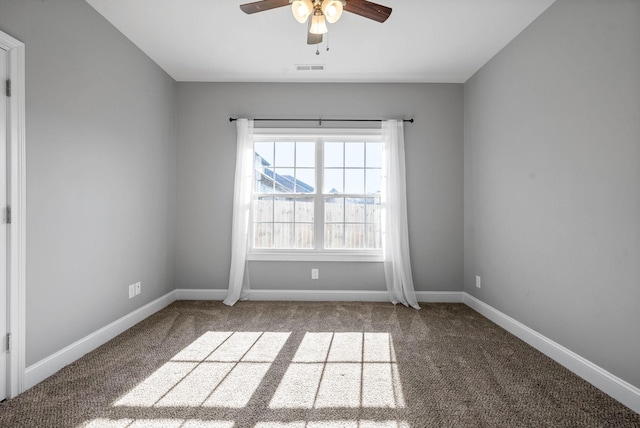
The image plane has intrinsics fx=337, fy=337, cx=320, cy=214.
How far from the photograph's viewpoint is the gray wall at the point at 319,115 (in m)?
4.11

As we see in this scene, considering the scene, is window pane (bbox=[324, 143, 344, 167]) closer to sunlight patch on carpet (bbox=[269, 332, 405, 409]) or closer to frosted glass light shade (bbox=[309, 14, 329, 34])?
frosted glass light shade (bbox=[309, 14, 329, 34])

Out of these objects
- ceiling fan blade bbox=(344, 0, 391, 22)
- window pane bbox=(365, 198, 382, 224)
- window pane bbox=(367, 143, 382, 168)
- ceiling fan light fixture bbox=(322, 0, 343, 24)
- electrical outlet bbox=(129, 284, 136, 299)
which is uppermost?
ceiling fan blade bbox=(344, 0, 391, 22)

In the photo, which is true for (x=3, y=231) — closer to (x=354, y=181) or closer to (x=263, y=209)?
(x=263, y=209)

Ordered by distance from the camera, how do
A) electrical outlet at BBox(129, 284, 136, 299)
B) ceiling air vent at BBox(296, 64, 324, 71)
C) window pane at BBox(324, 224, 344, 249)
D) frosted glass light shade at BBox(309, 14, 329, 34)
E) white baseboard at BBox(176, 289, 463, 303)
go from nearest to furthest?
frosted glass light shade at BBox(309, 14, 329, 34), electrical outlet at BBox(129, 284, 136, 299), ceiling air vent at BBox(296, 64, 324, 71), white baseboard at BBox(176, 289, 463, 303), window pane at BBox(324, 224, 344, 249)

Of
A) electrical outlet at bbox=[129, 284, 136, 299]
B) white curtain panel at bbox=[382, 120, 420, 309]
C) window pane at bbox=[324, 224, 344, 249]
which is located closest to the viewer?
electrical outlet at bbox=[129, 284, 136, 299]

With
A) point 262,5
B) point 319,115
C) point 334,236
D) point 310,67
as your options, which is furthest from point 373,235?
point 262,5

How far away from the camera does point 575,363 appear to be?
2.32 meters

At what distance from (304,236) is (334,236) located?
0.38m

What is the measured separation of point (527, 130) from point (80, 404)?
3742 mm

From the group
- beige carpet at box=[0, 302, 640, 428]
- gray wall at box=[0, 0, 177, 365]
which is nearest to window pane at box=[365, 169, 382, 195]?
beige carpet at box=[0, 302, 640, 428]

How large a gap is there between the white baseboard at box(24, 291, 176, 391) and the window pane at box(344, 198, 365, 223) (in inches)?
94.8

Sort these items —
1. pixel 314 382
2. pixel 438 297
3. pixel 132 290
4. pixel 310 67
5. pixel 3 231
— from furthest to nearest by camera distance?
pixel 438 297 < pixel 310 67 < pixel 132 290 < pixel 314 382 < pixel 3 231

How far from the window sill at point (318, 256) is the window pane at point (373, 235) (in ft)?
0.39

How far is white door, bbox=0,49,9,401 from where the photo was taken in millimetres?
1920
